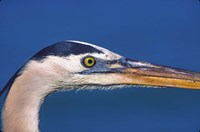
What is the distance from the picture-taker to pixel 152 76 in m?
2.53

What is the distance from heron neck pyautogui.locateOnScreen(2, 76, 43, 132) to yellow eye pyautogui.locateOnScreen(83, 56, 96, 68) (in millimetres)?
268

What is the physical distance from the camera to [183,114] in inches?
176

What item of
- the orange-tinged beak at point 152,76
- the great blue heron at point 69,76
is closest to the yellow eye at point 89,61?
the great blue heron at point 69,76

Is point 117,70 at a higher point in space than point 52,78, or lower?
higher

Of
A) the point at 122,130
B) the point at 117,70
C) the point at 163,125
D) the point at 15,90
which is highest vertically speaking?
the point at 163,125

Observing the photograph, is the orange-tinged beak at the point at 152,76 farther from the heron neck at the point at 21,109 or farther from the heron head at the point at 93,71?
the heron neck at the point at 21,109

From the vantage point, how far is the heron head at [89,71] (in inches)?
92.8

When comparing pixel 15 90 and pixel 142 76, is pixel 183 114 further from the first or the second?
pixel 15 90

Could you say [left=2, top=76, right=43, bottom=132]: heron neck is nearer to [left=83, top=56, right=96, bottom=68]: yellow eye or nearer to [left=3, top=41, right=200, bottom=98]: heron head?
[left=3, top=41, right=200, bottom=98]: heron head

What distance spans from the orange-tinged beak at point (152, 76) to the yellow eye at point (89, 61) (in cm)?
14

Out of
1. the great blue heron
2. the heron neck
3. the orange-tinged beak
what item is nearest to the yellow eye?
the great blue heron

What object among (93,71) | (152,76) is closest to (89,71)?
(93,71)

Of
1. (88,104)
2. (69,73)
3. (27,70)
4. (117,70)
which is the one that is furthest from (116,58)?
(88,104)

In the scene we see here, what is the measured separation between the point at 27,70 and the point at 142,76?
58 centimetres
